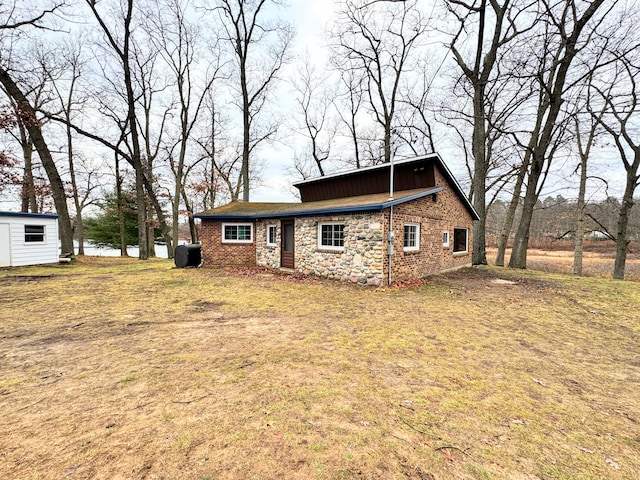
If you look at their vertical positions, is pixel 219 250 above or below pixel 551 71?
below

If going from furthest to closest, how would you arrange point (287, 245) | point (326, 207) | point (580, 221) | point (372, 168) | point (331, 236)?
point (580, 221) < point (372, 168) < point (287, 245) < point (326, 207) < point (331, 236)

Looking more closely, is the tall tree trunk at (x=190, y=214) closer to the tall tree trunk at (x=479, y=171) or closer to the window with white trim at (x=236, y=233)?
the window with white trim at (x=236, y=233)

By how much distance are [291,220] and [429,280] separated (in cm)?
587

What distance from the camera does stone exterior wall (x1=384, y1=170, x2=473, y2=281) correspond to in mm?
9047

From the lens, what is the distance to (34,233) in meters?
13.0

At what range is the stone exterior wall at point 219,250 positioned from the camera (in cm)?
1293

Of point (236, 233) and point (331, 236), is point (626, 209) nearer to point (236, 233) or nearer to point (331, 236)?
point (331, 236)

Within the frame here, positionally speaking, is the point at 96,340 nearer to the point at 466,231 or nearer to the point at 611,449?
the point at 611,449

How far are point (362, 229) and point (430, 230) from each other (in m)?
3.60

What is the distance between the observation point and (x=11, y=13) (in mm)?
12156

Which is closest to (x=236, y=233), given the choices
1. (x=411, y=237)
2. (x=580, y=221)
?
(x=411, y=237)

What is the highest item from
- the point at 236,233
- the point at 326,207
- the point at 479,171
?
the point at 479,171

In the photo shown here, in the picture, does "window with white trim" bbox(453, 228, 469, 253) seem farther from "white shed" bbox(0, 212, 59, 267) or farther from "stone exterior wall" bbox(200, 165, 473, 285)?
"white shed" bbox(0, 212, 59, 267)

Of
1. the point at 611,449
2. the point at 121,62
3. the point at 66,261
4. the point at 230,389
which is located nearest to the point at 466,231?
the point at 611,449
